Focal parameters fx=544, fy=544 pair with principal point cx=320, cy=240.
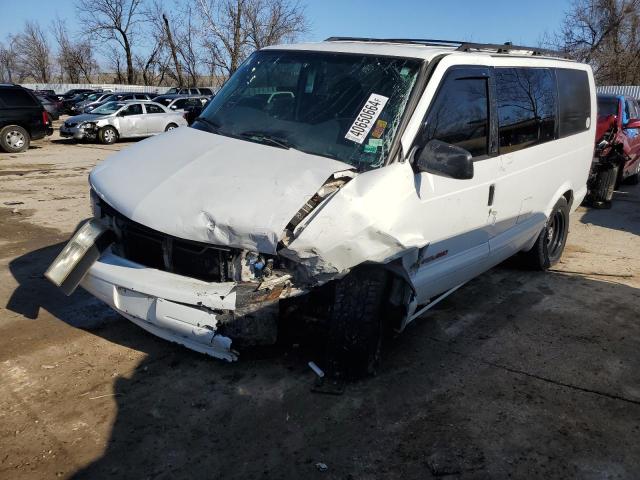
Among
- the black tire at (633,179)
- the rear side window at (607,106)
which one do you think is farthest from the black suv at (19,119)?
the black tire at (633,179)

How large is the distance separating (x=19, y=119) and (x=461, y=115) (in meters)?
15.3

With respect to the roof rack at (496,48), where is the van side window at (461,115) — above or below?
below

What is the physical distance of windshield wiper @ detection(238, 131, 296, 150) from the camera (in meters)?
3.66

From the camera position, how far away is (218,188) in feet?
10.5

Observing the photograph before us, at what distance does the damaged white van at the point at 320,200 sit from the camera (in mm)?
3039

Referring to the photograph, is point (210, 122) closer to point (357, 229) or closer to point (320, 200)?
point (320, 200)

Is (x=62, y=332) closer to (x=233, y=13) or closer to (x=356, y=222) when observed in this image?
(x=356, y=222)

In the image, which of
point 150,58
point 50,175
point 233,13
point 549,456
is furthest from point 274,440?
point 150,58

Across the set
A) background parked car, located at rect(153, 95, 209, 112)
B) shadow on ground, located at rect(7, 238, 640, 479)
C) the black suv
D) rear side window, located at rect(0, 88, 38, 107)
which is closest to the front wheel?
shadow on ground, located at rect(7, 238, 640, 479)

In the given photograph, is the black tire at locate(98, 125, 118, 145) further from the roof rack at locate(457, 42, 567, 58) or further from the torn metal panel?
the torn metal panel

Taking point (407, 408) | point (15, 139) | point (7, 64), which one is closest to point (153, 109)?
point (15, 139)

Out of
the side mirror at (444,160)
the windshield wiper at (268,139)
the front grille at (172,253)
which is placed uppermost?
the windshield wiper at (268,139)

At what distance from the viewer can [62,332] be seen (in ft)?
13.2

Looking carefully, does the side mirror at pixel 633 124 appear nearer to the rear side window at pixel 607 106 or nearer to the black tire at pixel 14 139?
the rear side window at pixel 607 106
